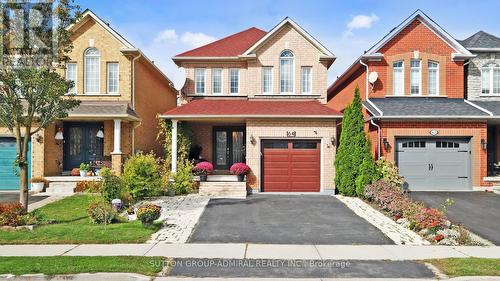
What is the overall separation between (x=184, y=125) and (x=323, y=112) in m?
7.00

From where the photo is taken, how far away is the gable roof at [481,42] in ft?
64.1

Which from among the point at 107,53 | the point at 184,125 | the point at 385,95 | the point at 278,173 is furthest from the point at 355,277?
the point at 107,53

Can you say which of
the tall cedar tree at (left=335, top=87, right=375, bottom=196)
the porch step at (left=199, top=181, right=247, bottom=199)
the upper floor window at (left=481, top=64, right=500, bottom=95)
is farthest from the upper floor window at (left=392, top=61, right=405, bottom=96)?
the porch step at (left=199, top=181, right=247, bottom=199)

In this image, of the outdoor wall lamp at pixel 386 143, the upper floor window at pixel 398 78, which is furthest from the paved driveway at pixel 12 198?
the upper floor window at pixel 398 78

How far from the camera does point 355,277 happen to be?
6.55 m

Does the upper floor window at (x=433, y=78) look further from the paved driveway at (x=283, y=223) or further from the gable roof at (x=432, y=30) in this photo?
the paved driveway at (x=283, y=223)

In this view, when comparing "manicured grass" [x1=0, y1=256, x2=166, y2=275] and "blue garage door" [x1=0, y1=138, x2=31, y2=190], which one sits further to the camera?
"blue garage door" [x1=0, y1=138, x2=31, y2=190]

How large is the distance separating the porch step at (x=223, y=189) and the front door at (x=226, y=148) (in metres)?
3.98

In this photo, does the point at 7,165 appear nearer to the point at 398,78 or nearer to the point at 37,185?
the point at 37,185

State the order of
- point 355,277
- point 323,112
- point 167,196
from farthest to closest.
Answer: point 323,112
point 167,196
point 355,277

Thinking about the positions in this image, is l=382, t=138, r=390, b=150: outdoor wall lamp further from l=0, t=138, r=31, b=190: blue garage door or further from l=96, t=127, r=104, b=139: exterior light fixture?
l=0, t=138, r=31, b=190: blue garage door

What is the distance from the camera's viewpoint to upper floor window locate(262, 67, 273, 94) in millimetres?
19562

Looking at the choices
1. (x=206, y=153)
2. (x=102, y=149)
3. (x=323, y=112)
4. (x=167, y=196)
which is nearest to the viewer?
(x=167, y=196)

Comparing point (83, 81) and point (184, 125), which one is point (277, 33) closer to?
point (184, 125)
